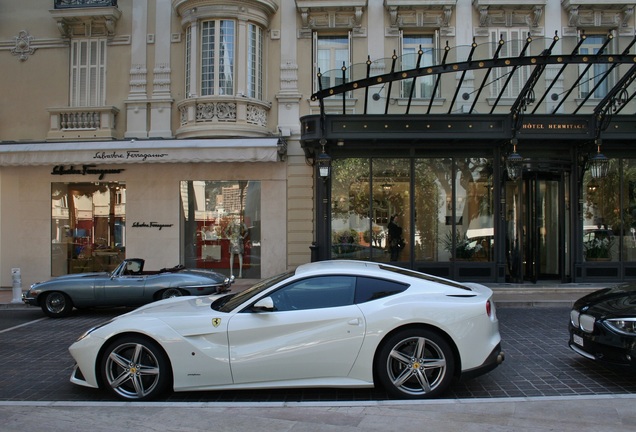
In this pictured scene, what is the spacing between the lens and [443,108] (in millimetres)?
15328

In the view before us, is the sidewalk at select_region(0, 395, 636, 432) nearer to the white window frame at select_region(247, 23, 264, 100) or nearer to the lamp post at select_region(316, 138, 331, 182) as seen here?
the lamp post at select_region(316, 138, 331, 182)

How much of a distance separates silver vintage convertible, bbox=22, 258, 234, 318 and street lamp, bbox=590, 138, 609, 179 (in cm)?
983

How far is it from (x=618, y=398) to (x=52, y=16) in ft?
58.2

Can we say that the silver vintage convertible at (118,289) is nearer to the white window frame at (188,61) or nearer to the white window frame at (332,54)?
the white window frame at (188,61)

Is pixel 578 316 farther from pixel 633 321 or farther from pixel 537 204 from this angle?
pixel 537 204

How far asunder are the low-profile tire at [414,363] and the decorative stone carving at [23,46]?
16274mm

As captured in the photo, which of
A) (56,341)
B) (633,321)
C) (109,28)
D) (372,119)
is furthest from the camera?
(109,28)

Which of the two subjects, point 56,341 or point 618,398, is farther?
point 56,341

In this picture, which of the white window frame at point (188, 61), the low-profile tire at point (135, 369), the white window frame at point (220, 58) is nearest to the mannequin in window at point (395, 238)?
the white window frame at point (220, 58)

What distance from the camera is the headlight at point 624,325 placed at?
5.79 metres

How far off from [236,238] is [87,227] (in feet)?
15.7

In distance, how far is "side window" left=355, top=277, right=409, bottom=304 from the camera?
5602mm

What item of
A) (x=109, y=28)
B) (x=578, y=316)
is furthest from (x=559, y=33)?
(x=109, y=28)

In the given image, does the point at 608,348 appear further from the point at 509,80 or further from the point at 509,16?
the point at 509,16
